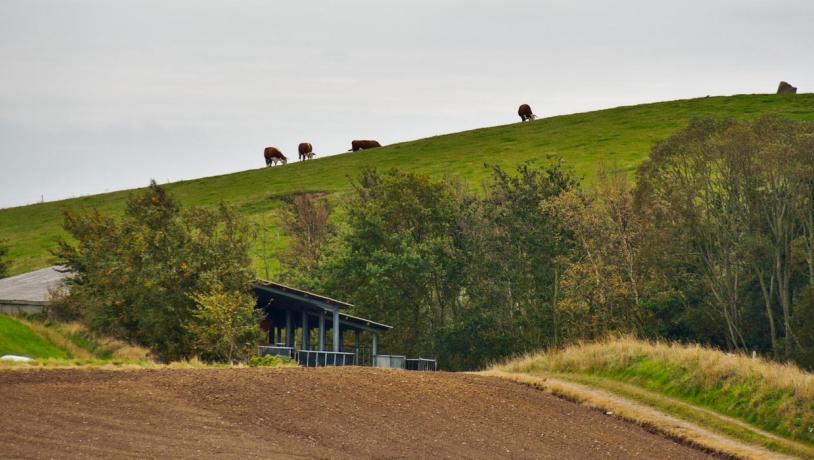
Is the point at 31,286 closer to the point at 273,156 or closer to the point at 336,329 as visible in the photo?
A: the point at 336,329

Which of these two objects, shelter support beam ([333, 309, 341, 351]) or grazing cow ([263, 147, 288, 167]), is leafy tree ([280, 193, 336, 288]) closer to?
shelter support beam ([333, 309, 341, 351])

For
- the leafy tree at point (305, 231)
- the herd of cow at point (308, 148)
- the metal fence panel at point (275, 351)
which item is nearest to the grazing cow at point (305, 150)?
the herd of cow at point (308, 148)

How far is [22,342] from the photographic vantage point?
1812 inches

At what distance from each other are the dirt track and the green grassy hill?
6182cm

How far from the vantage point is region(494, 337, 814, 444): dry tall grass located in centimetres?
2728

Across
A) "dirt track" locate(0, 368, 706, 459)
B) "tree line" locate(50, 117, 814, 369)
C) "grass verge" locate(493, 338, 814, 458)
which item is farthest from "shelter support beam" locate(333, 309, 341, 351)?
"dirt track" locate(0, 368, 706, 459)

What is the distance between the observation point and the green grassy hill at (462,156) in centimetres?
9625

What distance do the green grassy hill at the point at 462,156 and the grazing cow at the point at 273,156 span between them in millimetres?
6192

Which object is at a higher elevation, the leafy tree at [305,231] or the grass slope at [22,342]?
the leafy tree at [305,231]

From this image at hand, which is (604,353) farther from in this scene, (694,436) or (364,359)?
(364,359)

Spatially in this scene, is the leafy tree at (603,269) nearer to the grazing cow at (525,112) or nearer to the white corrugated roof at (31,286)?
the white corrugated roof at (31,286)

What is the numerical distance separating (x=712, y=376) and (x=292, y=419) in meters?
14.5

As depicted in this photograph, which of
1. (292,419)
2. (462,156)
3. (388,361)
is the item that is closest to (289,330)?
(388,361)

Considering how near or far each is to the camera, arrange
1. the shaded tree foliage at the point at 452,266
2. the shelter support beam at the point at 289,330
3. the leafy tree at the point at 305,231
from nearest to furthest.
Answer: the shelter support beam at the point at 289,330 < the shaded tree foliage at the point at 452,266 < the leafy tree at the point at 305,231
